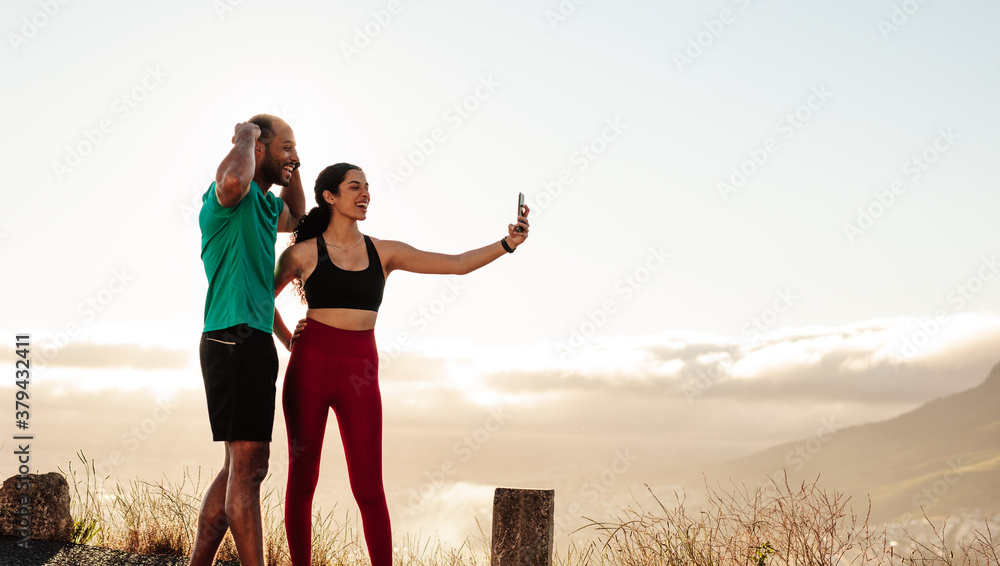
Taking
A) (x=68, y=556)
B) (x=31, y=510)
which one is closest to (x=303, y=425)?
(x=68, y=556)

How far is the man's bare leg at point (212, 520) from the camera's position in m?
4.05

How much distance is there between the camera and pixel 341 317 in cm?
455

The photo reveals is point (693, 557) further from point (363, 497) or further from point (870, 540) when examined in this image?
point (363, 497)

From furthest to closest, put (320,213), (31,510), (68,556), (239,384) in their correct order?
(31,510), (68,556), (320,213), (239,384)

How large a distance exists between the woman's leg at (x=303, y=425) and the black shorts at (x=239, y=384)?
0.51 meters

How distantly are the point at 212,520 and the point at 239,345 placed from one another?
2.87 feet

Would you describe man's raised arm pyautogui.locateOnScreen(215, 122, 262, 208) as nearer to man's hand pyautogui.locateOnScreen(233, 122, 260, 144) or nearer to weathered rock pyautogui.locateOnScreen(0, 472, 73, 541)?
man's hand pyautogui.locateOnScreen(233, 122, 260, 144)

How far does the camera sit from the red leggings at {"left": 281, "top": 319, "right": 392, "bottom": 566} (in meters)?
4.48

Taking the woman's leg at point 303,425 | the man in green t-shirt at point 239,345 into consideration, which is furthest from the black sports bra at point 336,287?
the man in green t-shirt at point 239,345

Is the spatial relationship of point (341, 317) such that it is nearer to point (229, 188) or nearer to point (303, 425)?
point (303, 425)

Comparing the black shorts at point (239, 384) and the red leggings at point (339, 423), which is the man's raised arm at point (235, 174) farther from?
the red leggings at point (339, 423)

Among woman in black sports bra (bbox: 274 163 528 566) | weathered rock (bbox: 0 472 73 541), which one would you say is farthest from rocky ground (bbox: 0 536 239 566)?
woman in black sports bra (bbox: 274 163 528 566)

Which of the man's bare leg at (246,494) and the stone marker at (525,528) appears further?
the stone marker at (525,528)

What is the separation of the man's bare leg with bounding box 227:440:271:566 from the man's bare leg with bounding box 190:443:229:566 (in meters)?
0.12
